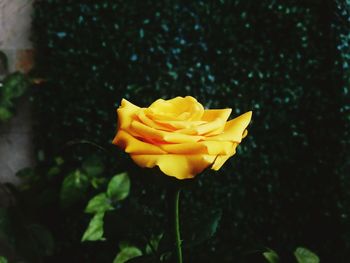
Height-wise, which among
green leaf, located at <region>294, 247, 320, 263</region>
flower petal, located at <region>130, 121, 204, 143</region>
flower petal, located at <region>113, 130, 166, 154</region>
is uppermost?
flower petal, located at <region>130, 121, 204, 143</region>

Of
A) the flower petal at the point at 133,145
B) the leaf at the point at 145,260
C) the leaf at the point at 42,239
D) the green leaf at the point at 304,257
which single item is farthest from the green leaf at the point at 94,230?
the flower petal at the point at 133,145

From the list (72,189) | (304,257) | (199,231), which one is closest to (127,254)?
(72,189)

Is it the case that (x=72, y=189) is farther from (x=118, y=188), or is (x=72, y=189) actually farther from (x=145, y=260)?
(x=145, y=260)

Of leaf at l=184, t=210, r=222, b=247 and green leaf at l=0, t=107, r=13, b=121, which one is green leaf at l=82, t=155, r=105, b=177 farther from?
leaf at l=184, t=210, r=222, b=247

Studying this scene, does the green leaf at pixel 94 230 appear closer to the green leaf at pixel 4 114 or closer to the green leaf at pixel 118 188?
the green leaf at pixel 118 188

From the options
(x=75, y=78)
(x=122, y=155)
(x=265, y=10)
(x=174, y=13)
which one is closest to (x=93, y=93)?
(x=75, y=78)

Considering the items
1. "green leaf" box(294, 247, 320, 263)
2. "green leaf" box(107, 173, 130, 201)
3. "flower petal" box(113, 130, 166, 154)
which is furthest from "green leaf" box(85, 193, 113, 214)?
"flower petal" box(113, 130, 166, 154)
